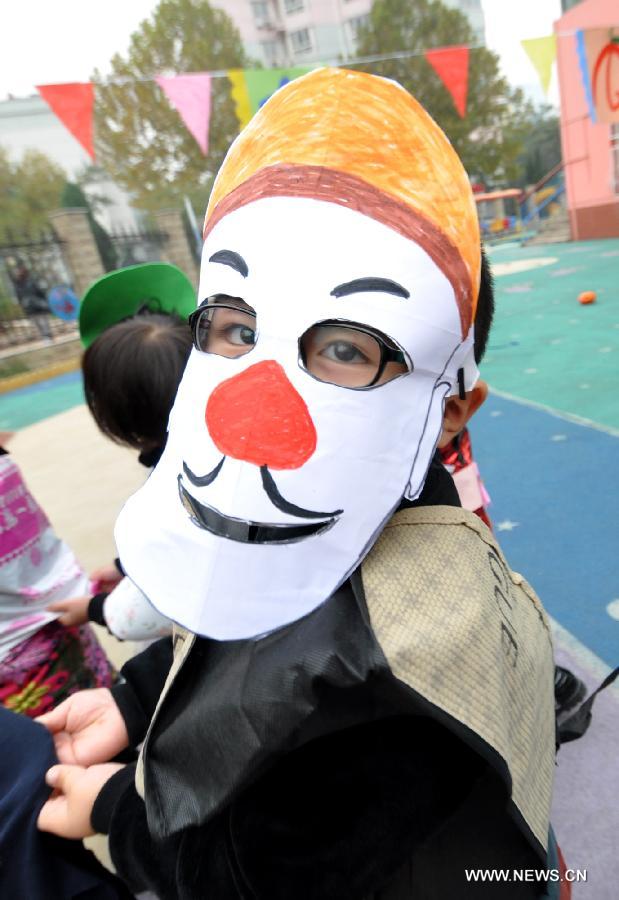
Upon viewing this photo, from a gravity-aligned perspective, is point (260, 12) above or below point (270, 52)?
above

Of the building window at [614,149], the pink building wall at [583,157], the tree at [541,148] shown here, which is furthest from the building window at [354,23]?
the building window at [614,149]

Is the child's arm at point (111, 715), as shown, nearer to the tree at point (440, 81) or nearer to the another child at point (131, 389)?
the another child at point (131, 389)

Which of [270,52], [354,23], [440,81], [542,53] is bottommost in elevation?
[542,53]

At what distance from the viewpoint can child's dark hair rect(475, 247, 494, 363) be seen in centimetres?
80

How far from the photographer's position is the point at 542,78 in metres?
5.34

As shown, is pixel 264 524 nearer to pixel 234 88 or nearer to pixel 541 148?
pixel 234 88

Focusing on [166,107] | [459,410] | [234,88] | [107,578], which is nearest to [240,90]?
[234,88]

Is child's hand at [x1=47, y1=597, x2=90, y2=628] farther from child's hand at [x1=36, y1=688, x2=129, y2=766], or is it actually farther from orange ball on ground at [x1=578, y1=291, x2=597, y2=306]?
orange ball on ground at [x1=578, y1=291, x2=597, y2=306]

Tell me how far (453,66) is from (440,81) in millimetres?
14950

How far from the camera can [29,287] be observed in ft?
33.5

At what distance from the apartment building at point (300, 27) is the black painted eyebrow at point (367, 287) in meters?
26.5

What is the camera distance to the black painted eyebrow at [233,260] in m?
0.65

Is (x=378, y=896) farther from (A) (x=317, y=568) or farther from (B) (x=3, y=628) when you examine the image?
(B) (x=3, y=628)

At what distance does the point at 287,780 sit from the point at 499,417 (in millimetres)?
3137
